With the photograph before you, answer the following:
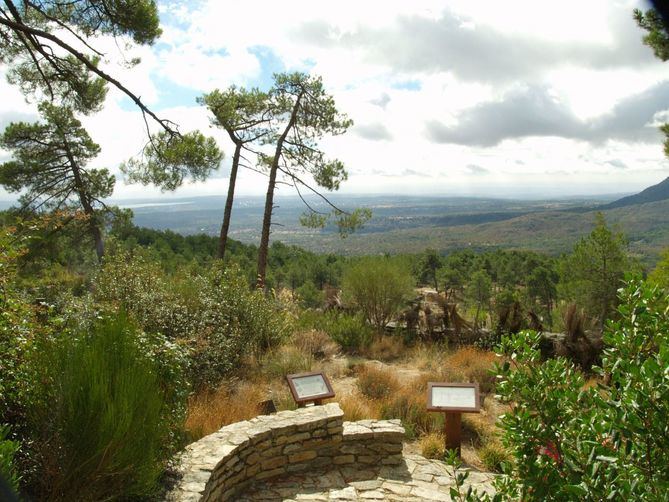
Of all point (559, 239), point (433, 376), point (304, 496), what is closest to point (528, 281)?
point (433, 376)

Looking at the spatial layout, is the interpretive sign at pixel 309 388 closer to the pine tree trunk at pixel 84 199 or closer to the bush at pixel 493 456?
the bush at pixel 493 456

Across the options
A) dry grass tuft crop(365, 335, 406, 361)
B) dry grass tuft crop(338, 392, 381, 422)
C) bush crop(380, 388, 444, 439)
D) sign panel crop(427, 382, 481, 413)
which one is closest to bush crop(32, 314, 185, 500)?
dry grass tuft crop(338, 392, 381, 422)

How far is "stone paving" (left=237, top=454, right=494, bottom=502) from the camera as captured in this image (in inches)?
179

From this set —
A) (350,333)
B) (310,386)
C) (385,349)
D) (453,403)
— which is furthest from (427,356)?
(310,386)

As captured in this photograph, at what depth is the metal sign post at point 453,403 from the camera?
17.6 ft

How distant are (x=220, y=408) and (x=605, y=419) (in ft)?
15.0

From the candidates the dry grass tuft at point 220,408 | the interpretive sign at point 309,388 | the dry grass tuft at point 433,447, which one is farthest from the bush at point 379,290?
the dry grass tuft at point 433,447

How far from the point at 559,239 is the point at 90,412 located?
15612 cm

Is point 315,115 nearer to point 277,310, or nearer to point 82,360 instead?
point 277,310

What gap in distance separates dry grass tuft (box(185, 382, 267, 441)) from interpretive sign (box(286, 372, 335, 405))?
550 mm

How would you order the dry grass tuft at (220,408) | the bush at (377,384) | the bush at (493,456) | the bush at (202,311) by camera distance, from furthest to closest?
1. the bush at (377,384)
2. the bush at (202,311)
3. the bush at (493,456)
4. the dry grass tuft at (220,408)

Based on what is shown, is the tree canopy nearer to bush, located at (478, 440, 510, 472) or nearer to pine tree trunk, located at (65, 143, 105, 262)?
pine tree trunk, located at (65, 143, 105, 262)

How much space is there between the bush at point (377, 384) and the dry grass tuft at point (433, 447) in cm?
129

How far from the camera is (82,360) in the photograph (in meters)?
3.27
